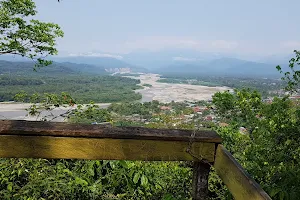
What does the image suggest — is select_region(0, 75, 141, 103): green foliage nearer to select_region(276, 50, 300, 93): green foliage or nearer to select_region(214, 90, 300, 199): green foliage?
select_region(214, 90, 300, 199): green foliage

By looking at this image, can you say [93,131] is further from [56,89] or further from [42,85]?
[42,85]

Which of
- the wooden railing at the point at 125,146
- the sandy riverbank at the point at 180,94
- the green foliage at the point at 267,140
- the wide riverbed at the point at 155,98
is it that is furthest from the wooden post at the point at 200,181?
the sandy riverbank at the point at 180,94

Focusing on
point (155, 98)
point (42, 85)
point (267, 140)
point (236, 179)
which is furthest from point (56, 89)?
point (155, 98)

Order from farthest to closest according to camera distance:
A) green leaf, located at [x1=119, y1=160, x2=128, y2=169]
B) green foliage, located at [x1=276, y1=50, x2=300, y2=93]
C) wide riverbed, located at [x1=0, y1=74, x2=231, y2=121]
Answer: green foliage, located at [x1=276, y1=50, x2=300, y2=93] → wide riverbed, located at [x1=0, y1=74, x2=231, y2=121] → green leaf, located at [x1=119, y1=160, x2=128, y2=169]

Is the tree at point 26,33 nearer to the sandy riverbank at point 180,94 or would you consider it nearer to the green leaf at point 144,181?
the green leaf at point 144,181

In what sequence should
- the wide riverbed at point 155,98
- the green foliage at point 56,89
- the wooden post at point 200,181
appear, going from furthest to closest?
the green foliage at point 56,89 < the wide riverbed at point 155,98 < the wooden post at point 200,181

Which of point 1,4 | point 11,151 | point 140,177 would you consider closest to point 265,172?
point 140,177

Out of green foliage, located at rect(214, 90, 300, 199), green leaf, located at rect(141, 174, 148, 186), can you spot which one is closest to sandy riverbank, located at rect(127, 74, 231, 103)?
green foliage, located at rect(214, 90, 300, 199)
